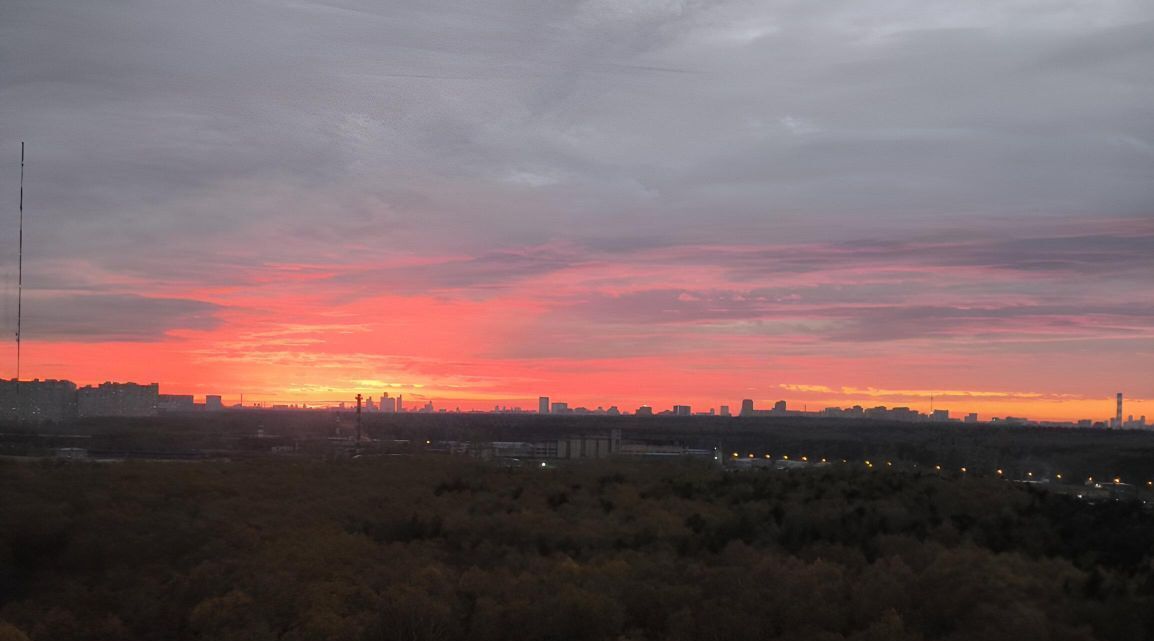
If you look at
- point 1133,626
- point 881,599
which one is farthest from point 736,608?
point 1133,626

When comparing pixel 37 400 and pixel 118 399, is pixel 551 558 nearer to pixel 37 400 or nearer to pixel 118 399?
pixel 37 400

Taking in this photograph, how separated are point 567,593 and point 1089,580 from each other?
35.0 feet

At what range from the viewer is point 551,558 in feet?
88.0

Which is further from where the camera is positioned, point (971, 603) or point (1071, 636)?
point (971, 603)

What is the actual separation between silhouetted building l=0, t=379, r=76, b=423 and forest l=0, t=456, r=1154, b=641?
31.8m

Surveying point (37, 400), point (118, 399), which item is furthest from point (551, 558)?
point (118, 399)

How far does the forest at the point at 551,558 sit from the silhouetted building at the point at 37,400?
3176 centimetres

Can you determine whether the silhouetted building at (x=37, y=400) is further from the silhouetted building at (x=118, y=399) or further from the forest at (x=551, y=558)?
the forest at (x=551, y=558)

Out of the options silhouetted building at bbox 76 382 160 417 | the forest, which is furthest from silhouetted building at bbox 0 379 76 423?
the forest

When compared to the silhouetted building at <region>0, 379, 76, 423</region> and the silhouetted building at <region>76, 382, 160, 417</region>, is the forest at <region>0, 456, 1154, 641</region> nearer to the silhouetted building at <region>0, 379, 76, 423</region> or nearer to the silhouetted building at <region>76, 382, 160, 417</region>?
the silhouetted building at <region>0, 379, 76, 423</region>

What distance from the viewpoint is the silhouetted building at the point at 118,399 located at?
122m

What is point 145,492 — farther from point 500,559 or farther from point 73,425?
point 73,425

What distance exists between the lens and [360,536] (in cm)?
2914

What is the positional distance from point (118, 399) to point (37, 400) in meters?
54.5
